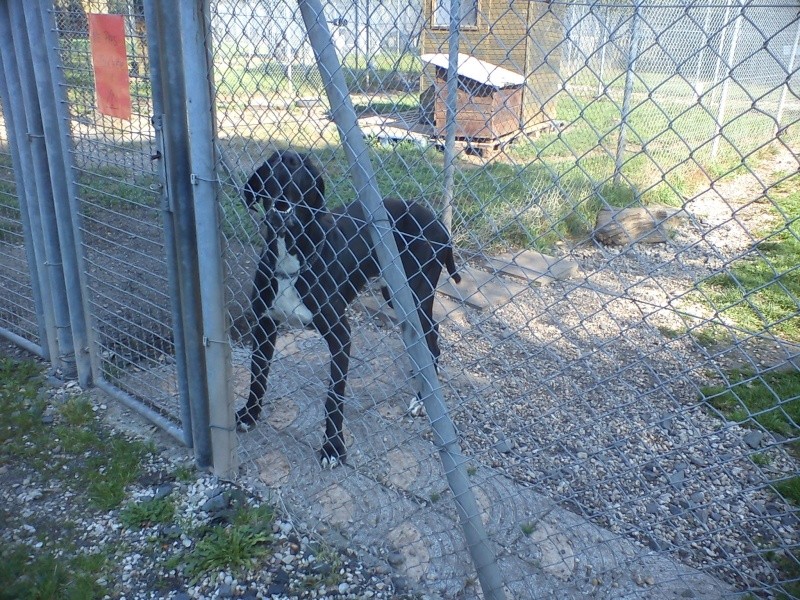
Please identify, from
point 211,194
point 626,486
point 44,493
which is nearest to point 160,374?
point 44,493

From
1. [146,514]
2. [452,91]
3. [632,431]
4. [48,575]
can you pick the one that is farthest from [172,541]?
[632,431]

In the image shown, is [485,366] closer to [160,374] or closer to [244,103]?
[160,374]

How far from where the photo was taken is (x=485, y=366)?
13.5 feet

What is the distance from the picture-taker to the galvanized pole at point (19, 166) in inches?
131

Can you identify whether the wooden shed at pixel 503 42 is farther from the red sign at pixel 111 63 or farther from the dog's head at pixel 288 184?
the red sign at pixel 111 63

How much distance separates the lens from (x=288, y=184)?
268cm

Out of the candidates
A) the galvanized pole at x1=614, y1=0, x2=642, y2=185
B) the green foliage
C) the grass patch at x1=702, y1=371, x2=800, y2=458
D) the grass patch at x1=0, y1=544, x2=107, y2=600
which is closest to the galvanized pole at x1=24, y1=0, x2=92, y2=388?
the grass patch at x1=0, y1=544, x2=107, y2=600

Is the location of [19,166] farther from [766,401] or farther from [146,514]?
[766,401]

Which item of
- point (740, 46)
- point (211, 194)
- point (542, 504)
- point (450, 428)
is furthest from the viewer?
point (740, 46)

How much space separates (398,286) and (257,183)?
1.12 m

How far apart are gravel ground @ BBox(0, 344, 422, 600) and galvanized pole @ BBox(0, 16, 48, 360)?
3.63ft

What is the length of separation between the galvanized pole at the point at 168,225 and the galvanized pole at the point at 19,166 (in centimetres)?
136

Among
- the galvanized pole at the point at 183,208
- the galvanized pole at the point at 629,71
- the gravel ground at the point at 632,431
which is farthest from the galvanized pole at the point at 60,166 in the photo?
the galvanized pole at the point at 629,71

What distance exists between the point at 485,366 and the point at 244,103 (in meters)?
2.22
